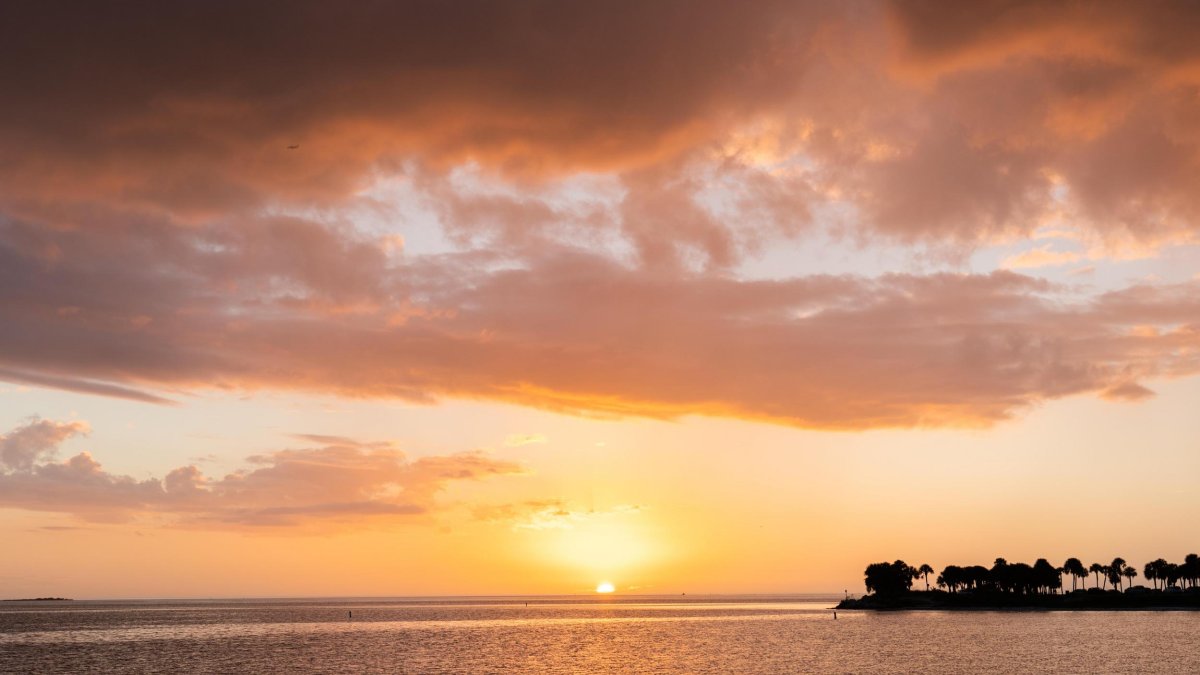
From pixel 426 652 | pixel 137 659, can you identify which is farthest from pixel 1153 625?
pixel 137 659

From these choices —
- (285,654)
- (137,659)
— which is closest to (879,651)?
(285,654)

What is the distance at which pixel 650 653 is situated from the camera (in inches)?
5379

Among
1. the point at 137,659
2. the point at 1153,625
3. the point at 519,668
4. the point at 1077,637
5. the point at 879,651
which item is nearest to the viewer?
the point at 519,668

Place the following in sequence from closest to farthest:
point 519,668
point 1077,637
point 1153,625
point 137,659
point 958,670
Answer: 1. point 958,670
2. point 519,668
3. point 137,659
4. point 1077,637
5. point 1153,625

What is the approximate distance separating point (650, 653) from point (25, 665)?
85406 millimetres

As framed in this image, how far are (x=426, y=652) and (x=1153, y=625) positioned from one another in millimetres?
147244

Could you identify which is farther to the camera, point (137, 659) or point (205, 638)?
point (205, 638)

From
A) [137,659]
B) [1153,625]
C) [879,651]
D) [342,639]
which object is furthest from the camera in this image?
[1153,625]

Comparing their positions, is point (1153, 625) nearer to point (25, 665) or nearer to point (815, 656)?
point (815, 656)

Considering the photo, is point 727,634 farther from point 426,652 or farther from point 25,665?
point 25,665

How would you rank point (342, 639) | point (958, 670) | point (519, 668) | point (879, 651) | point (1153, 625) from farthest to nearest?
1. point (1153, 625)
2. point (342, 639)
3. point (879, 651)
4. point (519, 668)
5. point (958, 670)

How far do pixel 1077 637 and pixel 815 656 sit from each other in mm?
55801

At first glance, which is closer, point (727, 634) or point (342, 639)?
point (342, 639)

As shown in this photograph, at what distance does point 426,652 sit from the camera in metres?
137
